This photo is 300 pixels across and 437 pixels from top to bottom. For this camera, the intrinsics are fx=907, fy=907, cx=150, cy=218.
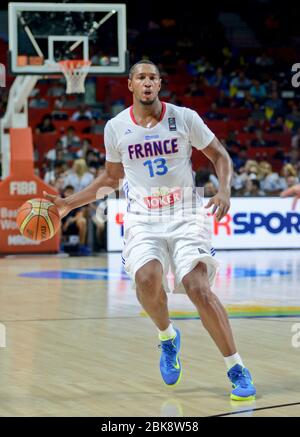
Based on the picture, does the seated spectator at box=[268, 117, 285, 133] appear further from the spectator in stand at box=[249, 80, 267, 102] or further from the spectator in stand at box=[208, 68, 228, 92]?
the spectator in stand at box=[208, 68, 228, 92]

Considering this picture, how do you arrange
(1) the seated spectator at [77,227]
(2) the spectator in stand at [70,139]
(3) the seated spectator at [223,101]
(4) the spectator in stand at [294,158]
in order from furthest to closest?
(3) the seated spectator at [223,101]
(4) the spectator in stand at [294,158]
(2) the spectator in stand at [70,139]
(1) the seated spectator at [77,227]

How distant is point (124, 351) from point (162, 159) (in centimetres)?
190

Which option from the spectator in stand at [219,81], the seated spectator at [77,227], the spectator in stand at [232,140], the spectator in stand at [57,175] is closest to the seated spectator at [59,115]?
the spectator in stand at [57,175]

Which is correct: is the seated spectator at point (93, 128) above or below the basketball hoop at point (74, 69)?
below

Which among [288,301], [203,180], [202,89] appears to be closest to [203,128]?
[288,301]

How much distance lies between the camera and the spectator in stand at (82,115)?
24.7 m

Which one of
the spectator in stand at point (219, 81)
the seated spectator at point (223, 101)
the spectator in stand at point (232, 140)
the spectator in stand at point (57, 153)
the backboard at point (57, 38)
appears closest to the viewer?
the backboard at point (57, 38)

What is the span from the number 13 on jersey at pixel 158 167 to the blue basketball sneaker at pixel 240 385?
1.37 metres

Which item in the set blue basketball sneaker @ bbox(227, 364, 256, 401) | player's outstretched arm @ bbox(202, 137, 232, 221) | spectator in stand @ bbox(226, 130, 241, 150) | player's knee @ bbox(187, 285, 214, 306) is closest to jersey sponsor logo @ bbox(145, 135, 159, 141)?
player's outstretched arm @ bbox(202, 137, 232, 221)

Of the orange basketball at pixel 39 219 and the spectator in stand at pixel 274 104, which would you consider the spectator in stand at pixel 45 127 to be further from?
the orange basketball at pixel 39 219

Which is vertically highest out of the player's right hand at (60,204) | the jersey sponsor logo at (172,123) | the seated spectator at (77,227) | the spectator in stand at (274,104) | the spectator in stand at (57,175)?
the spectator in stand at (274,104)

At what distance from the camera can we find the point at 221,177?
5.96 m
